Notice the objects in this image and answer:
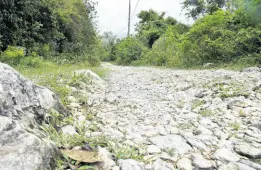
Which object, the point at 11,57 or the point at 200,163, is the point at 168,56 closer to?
the point at 11,57

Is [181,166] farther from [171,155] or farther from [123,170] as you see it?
[123,170]

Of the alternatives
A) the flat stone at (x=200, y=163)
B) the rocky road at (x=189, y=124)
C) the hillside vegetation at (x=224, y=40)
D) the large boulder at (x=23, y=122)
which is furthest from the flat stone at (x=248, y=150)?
the hillside vegetation at (x=224, y=40)

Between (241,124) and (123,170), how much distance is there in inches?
54.1

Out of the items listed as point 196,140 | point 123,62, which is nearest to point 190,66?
point 196,140

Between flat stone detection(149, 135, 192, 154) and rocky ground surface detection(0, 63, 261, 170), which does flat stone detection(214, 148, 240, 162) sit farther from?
flat stone detection(149, 135, 192, 154)

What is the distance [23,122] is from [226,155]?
1.48m

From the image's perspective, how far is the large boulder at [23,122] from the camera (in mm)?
1270

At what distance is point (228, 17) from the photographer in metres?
7.78

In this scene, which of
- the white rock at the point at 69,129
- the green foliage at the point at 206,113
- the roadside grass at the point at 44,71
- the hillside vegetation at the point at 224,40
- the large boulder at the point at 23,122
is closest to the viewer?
the large boulder at the point at 23,122

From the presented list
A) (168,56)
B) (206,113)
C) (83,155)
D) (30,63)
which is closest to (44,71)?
(30,63)

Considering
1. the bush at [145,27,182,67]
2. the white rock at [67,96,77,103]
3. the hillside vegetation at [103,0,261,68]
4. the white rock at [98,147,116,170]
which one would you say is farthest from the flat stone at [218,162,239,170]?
the bush at [145,27,182,67]

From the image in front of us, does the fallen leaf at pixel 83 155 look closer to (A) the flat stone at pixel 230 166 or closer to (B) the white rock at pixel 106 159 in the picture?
(B) the white rock at pixel 106 159

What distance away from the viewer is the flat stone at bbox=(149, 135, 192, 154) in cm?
175

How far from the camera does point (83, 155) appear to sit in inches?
60.1
